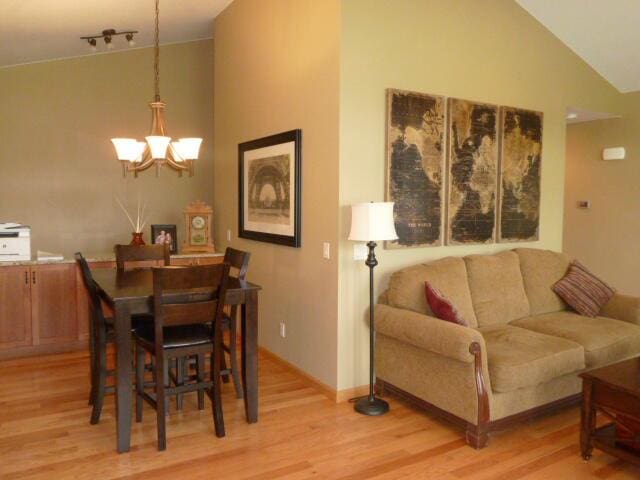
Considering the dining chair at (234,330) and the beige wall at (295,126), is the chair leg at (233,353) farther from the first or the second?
the beige wall at (295,126)

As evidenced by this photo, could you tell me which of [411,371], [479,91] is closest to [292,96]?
[479,91]

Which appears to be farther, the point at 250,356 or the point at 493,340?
the point at 493,340

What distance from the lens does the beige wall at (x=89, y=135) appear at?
539 cm

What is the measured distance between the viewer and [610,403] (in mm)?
2877

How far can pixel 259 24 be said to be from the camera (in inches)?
184

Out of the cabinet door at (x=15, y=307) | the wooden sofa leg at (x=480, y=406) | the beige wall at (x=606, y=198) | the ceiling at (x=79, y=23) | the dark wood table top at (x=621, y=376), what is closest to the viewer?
the dark wood table top at (x=621, y=376)

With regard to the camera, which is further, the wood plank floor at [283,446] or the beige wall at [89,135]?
the beige wall at [89,135]

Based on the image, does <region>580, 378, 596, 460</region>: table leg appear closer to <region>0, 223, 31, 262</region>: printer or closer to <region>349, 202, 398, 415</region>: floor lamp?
<region>349, 202, 398, 415</region>: floor lamp

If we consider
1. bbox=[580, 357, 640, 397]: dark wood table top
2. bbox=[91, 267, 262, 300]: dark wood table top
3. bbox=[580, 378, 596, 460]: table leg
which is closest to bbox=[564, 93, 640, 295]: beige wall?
bbox=[580, 357, 640, 397]: dark wood table top

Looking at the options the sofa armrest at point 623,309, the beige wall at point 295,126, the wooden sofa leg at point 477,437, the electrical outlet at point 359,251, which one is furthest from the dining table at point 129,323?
the sofa armrest at point 623,309

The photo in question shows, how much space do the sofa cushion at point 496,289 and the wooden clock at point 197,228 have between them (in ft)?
8.93

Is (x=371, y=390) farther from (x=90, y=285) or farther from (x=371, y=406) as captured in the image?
(x=90, y=285)

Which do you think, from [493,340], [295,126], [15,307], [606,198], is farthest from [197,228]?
[606,198]

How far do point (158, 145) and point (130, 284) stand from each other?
0.94 m
